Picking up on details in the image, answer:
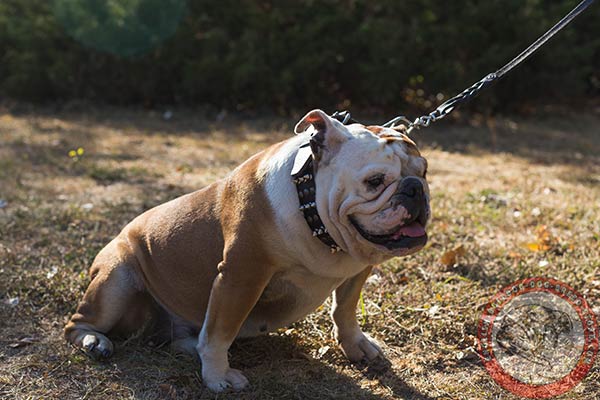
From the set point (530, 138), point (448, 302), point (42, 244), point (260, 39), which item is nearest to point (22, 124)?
point (260, 39)

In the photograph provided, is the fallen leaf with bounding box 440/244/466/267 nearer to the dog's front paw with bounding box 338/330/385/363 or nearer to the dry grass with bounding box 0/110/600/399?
the dry grass with bounding box 0/110/600/399

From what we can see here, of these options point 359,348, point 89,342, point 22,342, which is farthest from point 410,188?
point 22,342

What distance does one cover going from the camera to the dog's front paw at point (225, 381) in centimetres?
322

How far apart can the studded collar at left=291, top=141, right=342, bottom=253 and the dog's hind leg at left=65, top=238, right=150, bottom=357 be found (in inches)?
43.9

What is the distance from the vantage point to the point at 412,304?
4117 millimetres

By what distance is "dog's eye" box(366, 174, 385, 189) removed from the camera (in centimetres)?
279

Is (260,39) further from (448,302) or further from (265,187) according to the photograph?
(265,187)

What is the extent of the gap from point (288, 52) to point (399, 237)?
7.15 meters

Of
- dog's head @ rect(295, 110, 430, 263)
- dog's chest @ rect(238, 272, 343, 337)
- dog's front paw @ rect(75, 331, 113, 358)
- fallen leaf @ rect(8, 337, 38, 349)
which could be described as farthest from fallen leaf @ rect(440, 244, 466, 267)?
fallen leaf @ rect(8, 337, 38, 349)

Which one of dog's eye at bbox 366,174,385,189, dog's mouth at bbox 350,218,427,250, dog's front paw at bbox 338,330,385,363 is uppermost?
dog's eye at bbox 366,174,385,189

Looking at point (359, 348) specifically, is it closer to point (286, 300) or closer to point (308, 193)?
point (286, 300)

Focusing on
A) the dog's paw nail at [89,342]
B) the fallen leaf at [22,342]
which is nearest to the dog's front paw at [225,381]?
the dog's paw nail at [89,342]

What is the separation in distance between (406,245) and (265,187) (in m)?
0.64

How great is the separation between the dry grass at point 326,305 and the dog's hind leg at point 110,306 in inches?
3.6
